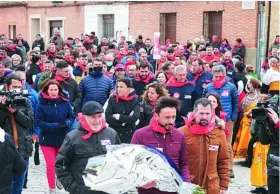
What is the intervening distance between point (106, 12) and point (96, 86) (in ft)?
67.7

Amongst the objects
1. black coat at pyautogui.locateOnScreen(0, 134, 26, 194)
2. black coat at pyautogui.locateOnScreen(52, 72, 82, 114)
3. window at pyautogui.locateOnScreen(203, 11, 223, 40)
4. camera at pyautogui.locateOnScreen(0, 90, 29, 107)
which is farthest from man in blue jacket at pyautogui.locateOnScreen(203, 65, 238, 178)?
window at pyautogui.locateOnScreen(203, 11, 223, 40)

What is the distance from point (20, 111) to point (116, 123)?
175 cm

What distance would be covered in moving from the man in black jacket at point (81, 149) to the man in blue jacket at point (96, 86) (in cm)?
484

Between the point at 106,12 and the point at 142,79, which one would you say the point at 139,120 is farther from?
the point at 106,12

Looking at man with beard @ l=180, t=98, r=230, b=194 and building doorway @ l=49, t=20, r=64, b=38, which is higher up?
building doorway @ l=49, t=20, r=64, b=38

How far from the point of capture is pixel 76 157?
5809mm

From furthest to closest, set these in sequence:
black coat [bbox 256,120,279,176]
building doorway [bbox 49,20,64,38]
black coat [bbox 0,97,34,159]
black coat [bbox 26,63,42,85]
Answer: building doorway [bbox 49,20,64,38], black coat [bbox 26,63,42,85], black coat [bbox 0,97,34,159], black coat [bbox 256,120,279,176]

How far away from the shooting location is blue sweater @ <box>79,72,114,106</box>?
35.1 feet

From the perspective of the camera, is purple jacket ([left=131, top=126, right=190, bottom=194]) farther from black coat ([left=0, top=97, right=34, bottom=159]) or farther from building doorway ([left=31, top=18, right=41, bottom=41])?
building doorway ([left=31, top=18, right=41, bottom=41])

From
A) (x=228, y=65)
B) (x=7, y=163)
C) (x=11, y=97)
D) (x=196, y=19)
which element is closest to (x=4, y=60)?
(x=228, y=65)

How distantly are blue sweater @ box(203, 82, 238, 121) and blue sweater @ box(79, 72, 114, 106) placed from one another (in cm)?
184

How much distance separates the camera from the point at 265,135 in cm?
632

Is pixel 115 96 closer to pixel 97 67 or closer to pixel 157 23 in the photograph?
pixel 97 67

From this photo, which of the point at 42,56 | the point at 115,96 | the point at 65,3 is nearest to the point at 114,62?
the point at 42,56
